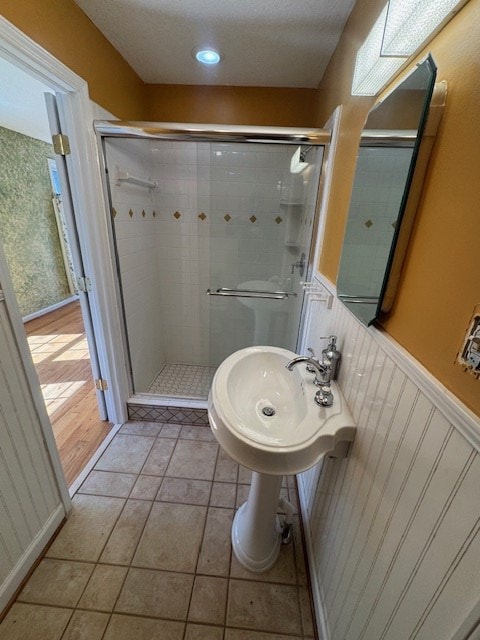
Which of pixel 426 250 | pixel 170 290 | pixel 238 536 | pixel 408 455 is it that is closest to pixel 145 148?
pixel 170 290

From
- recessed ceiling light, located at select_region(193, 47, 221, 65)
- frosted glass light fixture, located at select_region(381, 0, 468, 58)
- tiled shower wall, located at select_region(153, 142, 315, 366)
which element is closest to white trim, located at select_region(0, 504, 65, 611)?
tiled shower wall, located at select_region(153, 142, 315, 366)

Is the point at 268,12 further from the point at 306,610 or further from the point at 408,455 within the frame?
the point at 306,610

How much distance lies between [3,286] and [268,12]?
5.31 feet

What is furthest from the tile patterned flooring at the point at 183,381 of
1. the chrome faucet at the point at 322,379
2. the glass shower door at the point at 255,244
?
the chrome faucet at the point at 322,379

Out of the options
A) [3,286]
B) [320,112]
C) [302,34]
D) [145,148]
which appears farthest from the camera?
[145,148]

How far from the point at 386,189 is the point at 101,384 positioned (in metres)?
1.92

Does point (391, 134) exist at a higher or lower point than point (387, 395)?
higher

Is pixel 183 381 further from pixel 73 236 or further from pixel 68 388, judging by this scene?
pixel 73 236

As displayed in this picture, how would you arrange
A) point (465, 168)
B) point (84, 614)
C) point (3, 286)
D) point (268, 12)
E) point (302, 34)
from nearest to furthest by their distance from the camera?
point (465, 168) < point (3, 286) < point (84, 614) < point (268, 12) < point (302, 34)

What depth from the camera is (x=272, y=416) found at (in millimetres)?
1061

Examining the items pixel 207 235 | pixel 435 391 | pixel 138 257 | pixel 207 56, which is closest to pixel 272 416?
pixel 435 391

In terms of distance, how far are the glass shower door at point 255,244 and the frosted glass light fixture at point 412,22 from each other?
109 centimetres

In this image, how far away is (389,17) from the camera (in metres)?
0.70

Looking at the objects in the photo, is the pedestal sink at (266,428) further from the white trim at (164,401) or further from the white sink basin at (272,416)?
the white trim at (164,401)
